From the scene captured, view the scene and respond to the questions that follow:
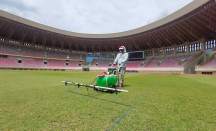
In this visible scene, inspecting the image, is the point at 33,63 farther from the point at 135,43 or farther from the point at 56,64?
the point at 135,43

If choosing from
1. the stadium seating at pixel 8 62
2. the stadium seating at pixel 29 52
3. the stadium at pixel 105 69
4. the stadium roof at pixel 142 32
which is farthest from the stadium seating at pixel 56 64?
the stadium seating at pixel 8 62

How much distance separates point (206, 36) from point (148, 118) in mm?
44953

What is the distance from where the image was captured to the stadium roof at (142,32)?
2606cm

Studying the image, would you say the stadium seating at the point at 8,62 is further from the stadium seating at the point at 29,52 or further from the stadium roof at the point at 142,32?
the stadium roof at the point at 142,32

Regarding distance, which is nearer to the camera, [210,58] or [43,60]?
[210,58]

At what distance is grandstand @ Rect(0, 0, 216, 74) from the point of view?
2916 cm

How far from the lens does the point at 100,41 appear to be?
51906 millimetres

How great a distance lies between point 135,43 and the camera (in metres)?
49.4

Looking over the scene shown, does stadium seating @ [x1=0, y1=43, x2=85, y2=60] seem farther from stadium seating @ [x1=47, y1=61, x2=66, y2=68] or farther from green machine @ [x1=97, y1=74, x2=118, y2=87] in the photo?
green machine @ [x1=97, y1=74, x2=118, y2=87]

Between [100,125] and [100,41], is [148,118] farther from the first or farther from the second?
[100,41]

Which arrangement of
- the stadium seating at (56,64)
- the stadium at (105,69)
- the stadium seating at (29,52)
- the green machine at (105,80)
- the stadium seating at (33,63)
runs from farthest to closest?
1. the stadium seating at (56,64)
2. the stadium seating at (33,63)
3. the stadium seating at (29,52)
4. the green machine at (105,80)
5. the stadium at (105,69)

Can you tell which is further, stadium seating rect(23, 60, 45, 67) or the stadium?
stadium seating rect(23, 60, 45, 67)

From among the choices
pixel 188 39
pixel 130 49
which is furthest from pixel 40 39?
pixel 188 39

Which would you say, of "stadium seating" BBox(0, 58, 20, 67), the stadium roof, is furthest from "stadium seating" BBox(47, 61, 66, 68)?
"stadium seating" BBox(0, 58, 20, 67)
